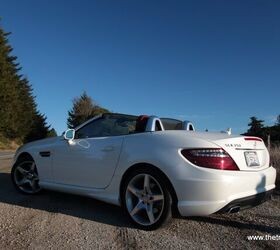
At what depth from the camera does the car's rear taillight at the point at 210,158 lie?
15.5ft

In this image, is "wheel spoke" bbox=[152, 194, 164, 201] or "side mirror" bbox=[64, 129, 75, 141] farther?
"side mirror" bbox=[64, 129, 75, 141]

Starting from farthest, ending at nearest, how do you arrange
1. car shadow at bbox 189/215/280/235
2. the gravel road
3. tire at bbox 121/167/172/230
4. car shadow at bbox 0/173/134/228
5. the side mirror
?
the side mirror, car shadow at bbox 0/173/134/228, car shadow at bbox 189/215/280/235, tire at bbox 121/167/172/230, the gravel road

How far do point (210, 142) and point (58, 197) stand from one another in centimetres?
290

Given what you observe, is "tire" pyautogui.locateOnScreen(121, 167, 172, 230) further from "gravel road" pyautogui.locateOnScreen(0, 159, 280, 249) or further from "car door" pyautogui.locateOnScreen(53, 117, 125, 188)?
"car door" pyautogui.locateOnScreen(53, 117, 125, 188)

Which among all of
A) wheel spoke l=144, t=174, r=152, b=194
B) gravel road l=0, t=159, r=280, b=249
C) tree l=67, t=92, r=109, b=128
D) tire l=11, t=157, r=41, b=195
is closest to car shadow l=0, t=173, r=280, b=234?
gravel road l=0, t=159, r=280, b=249

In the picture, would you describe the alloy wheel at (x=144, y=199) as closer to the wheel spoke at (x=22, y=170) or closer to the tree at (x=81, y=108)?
the wheel spoke at (x=22, y=170)

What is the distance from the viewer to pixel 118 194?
5.39m

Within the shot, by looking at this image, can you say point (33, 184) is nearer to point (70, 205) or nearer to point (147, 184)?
point (70, 205)

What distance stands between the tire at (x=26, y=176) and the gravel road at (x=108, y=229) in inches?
25.1

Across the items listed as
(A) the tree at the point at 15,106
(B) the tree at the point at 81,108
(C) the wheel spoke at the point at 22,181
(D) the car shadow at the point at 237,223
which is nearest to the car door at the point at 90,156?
(C) the wheel spoke at the point at 22,181

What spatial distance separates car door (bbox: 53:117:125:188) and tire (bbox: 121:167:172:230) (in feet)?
1.24

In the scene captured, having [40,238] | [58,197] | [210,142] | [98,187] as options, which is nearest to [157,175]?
[210,142]

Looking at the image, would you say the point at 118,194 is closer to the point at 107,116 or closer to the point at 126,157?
the point at 126,157

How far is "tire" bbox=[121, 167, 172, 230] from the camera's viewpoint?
482 cm
